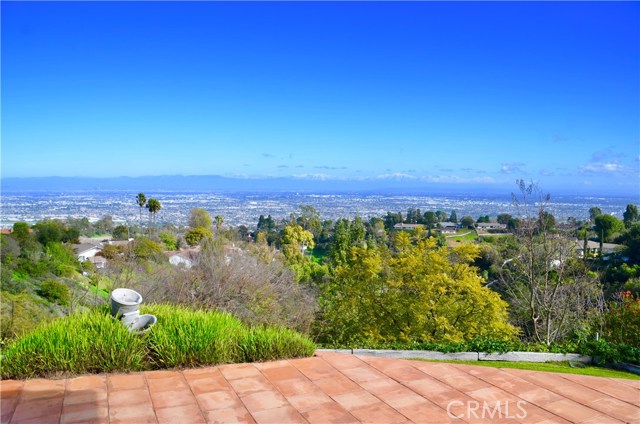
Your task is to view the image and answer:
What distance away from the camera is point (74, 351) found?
4699mm

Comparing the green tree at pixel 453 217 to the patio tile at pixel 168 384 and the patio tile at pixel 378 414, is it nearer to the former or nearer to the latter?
the patio tile at pixel 378 414

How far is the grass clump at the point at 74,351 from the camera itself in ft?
15.1

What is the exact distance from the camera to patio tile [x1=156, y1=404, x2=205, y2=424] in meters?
3.85

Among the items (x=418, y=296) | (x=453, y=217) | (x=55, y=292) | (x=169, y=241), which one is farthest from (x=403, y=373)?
(x=453, y=217)

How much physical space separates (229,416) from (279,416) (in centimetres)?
42

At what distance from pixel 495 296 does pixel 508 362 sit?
180 inches

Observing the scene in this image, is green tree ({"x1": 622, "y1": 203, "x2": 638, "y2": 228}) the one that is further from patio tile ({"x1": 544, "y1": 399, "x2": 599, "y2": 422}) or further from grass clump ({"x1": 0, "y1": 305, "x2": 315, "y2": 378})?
grass clump ({"x1": 0, "y1": 305, "x2": 315, "y2": 378})

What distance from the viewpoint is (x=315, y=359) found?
5457 millimetres

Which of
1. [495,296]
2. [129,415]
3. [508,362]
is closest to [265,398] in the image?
[129,415]

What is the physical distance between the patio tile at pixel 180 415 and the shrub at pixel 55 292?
1848 cm

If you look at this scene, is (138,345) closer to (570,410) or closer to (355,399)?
(355,399)

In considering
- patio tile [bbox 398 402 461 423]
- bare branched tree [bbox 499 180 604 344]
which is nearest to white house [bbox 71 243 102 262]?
bare branched tree [bbox 499 180 604 344]

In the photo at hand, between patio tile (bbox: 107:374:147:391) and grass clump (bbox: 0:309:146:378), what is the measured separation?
14 centimetres

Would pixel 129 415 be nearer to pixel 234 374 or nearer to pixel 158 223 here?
pixel 234 374
